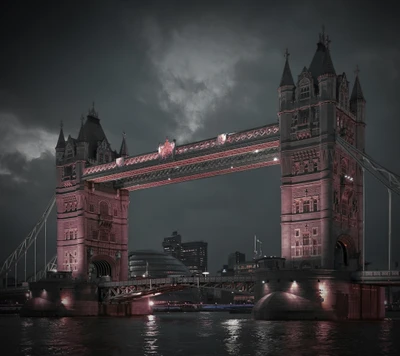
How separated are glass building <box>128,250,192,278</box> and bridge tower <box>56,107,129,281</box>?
7614 centimetres

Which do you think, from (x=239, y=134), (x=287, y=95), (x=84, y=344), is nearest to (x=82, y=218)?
(x=239, y=134)

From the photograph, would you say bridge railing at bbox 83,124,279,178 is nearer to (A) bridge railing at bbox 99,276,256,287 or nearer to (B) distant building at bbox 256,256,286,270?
(B) distant building at bbox 256,256,286,270

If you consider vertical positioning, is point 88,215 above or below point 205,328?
above

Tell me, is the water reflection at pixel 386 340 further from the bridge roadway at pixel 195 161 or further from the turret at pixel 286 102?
the bridge roadway at pixel 195 161

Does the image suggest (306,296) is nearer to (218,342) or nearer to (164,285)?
(218,342)

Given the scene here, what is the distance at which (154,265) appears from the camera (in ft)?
618

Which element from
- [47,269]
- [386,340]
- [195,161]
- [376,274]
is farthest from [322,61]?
[47,269]

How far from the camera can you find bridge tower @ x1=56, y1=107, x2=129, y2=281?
333 feet

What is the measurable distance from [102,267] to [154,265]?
81315 millimetres

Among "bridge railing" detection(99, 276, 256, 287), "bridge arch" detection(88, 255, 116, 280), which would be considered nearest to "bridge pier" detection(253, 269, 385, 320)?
"bridge railing" detection(99, 276, 256, 287)

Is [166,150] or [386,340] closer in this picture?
[386,340]

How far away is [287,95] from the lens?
78375 mm

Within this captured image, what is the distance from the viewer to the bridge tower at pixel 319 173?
73.7m

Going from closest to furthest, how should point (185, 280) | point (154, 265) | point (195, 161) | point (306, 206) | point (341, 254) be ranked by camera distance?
point (306, 206), point (341, 254), point (185, 280), point (195, 161), point (154, 265)
